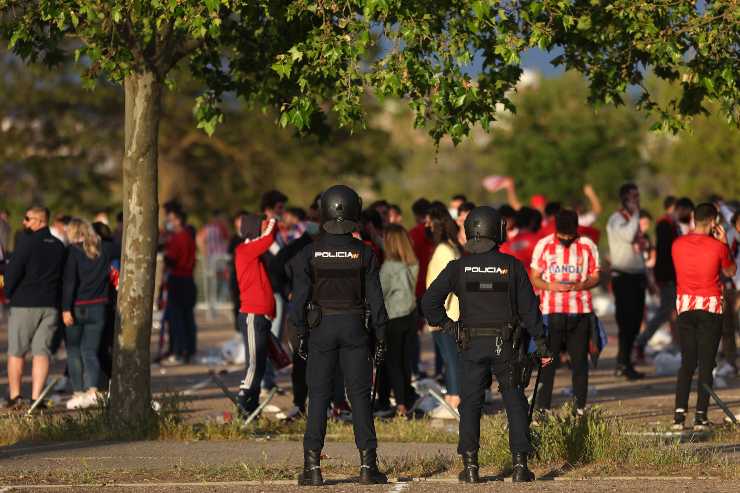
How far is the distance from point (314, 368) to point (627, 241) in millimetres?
9354

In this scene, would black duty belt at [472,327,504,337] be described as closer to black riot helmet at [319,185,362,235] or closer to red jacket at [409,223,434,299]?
black riot helmet at [319,185,362,235]

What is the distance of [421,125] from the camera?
12.8 meters

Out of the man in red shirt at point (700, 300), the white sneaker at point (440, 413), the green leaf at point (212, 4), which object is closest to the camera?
the green leaf at point (212, 4)

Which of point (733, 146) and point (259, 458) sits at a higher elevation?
point (733, 146)

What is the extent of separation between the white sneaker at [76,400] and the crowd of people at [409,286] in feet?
0.06

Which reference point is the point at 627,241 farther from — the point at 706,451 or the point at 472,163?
the point at 472,163

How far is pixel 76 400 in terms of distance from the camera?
16.4 meters

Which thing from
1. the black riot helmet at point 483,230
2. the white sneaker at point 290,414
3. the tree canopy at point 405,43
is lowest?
the white sneaker at point 290,414

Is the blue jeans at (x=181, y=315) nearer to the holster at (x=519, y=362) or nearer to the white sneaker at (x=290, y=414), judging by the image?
the white sneaker at (x=290, y=414)

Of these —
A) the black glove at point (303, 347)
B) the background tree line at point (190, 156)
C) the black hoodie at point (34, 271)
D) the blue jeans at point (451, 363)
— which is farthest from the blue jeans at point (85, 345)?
the background tree line at point (190, 156)

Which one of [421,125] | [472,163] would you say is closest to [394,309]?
[421,125]

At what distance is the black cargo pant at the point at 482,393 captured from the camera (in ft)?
35.2

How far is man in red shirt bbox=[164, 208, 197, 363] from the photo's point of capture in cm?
2216

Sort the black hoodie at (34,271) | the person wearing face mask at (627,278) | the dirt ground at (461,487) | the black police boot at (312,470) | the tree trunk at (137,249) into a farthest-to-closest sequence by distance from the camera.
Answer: the person wearing face mask at (627,278), the black hoodie at (34,271), the tree trunk at (137,249), the black police boot at (312,470), the dirt ground at (461,487)
